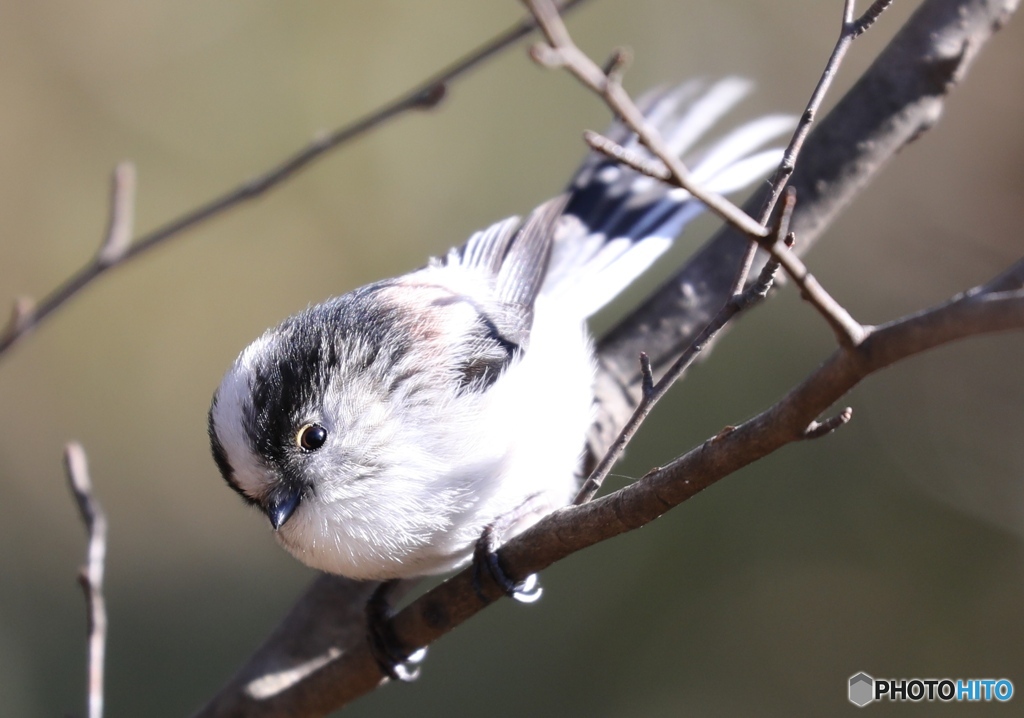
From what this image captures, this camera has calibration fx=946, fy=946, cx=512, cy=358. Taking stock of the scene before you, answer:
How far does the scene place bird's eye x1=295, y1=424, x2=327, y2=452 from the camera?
2.01 metres

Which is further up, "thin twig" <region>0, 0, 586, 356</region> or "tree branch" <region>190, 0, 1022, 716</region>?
"thin twig" <region>0, 0, 586, 356</region>

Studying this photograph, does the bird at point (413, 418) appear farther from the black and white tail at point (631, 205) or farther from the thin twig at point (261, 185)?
the thin twig at point (261, 185)

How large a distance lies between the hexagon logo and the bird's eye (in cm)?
172

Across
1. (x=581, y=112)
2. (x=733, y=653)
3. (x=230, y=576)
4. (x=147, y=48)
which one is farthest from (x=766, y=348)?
(x=147, y=48)

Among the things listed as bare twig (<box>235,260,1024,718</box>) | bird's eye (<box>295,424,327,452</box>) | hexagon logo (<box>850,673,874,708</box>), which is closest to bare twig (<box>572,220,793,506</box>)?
bare twig (<box>235,260,1024,718</box>)

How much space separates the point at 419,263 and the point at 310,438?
272 centimetres

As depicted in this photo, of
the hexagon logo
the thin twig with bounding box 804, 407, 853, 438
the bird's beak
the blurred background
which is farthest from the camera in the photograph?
the blurred background

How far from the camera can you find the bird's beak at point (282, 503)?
1978 mm

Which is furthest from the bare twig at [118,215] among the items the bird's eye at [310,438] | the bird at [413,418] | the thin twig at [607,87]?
the thin twig at [607,87]

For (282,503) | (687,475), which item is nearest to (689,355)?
(687,475)

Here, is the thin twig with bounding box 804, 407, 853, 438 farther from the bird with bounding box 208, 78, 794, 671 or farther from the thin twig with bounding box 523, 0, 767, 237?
the bird with bounding box 208, 78, 794, 671

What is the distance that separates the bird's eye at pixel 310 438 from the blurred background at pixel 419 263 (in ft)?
5.27

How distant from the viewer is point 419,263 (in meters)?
4.66

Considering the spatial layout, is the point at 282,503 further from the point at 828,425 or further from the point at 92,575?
the point at 828,425
